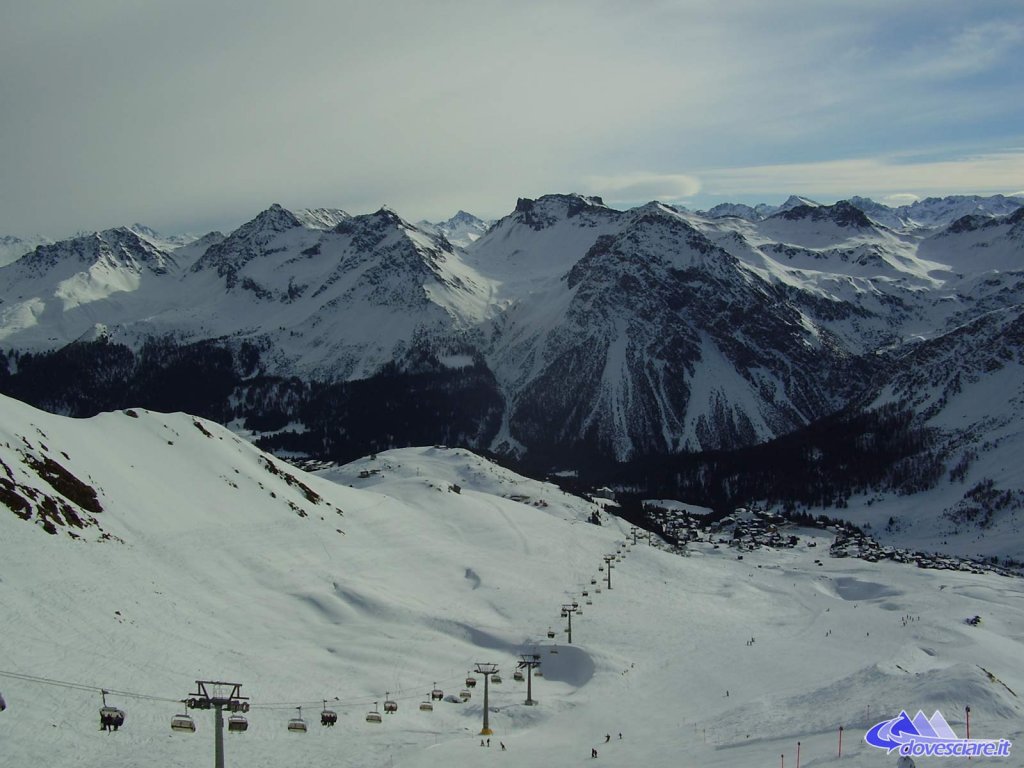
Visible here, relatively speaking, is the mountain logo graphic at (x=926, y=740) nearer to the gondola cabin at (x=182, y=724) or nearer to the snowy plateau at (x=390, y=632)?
the snowy plateau at (x=390, y=632)

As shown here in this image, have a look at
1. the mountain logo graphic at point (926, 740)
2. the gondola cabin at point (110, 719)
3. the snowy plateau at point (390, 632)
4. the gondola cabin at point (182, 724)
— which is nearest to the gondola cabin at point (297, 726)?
the snowy plateau at point (390, 632)

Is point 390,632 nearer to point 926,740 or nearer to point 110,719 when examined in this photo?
point 110,719

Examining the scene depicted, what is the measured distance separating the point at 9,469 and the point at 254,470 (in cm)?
3765

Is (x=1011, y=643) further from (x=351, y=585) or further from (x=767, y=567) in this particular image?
(x=351, y=585)

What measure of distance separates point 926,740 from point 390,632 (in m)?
46.1

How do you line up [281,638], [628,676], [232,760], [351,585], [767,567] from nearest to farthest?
[232,760]
[281,638]
[628,676]
[351,585]
[767,567]

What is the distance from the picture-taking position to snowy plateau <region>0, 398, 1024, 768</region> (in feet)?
168

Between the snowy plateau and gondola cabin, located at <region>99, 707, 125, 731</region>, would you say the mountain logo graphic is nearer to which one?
the snowy plateau

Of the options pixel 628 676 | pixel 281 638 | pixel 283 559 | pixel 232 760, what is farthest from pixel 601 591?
pixel 232 760

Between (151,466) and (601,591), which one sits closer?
(151,466)

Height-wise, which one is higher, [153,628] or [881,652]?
[153,628]

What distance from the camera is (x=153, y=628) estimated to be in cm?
6281

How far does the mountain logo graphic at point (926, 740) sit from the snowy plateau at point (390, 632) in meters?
1.04

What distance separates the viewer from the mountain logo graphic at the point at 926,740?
41531 mm
